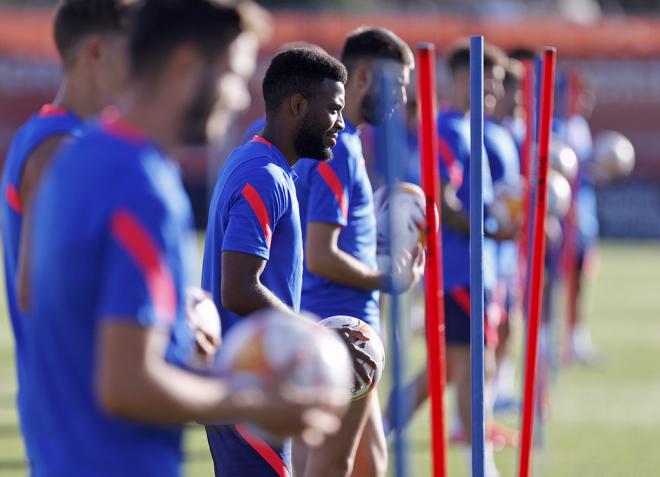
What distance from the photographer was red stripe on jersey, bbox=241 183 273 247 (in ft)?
15.2

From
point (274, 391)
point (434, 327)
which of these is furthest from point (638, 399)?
point (274, 391)

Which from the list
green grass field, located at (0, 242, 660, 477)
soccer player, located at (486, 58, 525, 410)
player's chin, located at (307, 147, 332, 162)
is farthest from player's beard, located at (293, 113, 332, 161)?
soccer player, located at (486, 58, 525, 410)

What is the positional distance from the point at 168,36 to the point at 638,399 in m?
8.68

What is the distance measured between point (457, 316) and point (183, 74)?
5.37m

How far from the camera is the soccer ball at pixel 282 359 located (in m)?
2.98

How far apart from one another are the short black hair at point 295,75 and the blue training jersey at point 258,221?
0.20m

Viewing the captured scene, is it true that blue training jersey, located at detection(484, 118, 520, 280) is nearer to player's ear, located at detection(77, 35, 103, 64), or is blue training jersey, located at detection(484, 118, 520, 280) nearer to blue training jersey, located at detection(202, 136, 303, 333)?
blue training jersey, located at detection(202, 136, 303, 333)

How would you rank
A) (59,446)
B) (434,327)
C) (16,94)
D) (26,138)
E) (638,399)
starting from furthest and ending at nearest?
1. (16,94)
2. (638,399)
3. (434,327)
4. (26,138)
5. (59,446)

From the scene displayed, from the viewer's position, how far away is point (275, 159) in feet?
15.9

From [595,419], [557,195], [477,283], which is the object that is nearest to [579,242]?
[595,419]

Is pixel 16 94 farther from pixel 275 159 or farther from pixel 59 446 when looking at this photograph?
pixel 59 446

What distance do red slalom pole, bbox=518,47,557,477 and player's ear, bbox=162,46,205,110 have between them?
2555mm

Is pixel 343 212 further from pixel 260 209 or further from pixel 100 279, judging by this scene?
pixel 100 279

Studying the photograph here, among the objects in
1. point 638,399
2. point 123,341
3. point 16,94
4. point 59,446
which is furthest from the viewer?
point 16,94
